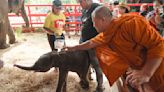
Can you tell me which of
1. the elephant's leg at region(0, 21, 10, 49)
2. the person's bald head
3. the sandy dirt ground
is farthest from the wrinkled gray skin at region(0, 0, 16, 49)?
the person's bald head

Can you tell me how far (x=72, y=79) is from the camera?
4582mm

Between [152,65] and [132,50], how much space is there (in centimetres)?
20

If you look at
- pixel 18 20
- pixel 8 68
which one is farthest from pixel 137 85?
pixel 18 20

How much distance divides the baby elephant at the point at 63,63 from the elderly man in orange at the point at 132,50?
136 cm

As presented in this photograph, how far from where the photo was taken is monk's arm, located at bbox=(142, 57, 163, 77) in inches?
72.4

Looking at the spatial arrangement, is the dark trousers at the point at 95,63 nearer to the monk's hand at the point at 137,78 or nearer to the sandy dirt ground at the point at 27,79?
the sandy dirt ground at the point at 27,79

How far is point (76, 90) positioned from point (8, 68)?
1.60 meters

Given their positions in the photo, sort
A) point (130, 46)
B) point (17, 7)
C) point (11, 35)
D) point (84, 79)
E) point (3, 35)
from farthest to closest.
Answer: point (17, 7) < point (11, 35) < point (3, 35) < point (84, 79) < point (130, 46)

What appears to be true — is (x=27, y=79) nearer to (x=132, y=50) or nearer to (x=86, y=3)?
(x=86, y=3)

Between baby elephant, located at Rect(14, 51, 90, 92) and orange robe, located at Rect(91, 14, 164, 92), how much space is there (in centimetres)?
140

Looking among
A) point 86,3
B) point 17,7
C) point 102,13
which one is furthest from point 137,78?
point 17,7

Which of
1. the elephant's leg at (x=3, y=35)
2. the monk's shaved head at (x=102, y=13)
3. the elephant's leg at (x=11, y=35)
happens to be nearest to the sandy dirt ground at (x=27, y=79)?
the elephant's leg at (x=3, y=35)

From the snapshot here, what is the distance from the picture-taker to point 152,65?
1.85 metres

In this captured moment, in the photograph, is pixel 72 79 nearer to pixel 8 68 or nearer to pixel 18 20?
pixel 8 68
